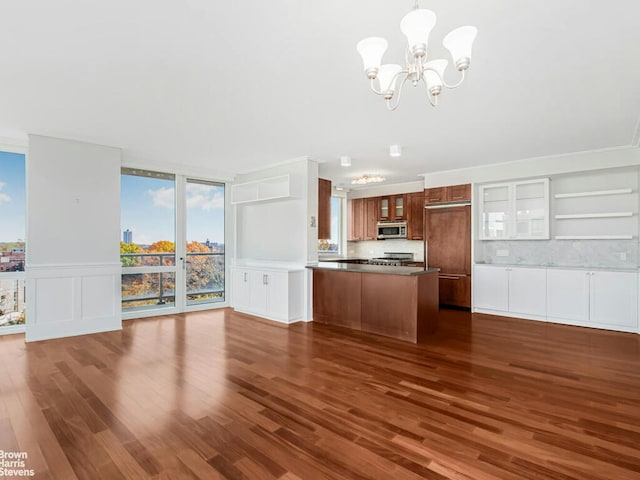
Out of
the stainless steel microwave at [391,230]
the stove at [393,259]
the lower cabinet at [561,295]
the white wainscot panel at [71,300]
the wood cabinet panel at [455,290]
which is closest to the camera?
the white wainscot panel at [71,300]

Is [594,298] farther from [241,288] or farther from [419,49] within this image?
[241,288]

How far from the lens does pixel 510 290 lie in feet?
19.0

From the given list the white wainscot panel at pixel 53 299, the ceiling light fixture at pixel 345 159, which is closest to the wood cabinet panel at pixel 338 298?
the ceiling light fixture at pixel 345 159

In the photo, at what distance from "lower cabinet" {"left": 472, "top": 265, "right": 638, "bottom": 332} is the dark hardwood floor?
622 millimetres

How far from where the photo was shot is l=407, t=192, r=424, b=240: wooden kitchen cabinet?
24.6ft

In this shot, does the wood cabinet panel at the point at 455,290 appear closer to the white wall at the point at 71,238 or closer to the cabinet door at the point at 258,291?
the cabinet door at the point at 258,291

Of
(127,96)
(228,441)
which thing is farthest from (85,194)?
(228,441)

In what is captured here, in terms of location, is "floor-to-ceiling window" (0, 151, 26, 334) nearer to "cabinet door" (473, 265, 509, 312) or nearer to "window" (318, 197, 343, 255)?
"window" (318, 197, 343, 255)

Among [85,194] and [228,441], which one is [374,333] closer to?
[228,441]

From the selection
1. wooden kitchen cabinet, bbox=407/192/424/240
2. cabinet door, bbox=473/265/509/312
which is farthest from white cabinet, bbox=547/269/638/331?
wooden kitchen cabinet, bbox=407/192/424/240

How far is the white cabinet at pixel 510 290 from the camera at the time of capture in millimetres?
5527

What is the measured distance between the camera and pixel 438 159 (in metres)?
5.65

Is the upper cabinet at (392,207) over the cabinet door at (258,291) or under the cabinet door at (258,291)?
over

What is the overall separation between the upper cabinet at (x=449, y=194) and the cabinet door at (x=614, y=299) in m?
2.31
